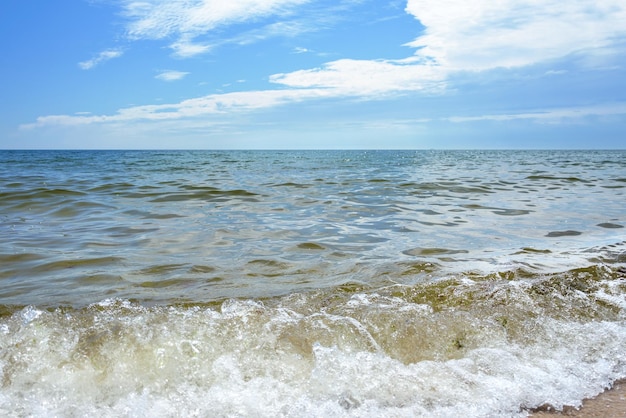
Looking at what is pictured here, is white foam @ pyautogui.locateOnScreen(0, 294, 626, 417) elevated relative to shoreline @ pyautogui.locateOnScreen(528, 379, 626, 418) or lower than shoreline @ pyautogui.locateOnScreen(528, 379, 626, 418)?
elevated

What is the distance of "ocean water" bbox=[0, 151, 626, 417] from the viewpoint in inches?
100

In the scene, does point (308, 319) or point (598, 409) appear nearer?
point (598, 409)

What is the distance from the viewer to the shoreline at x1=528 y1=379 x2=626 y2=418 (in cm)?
241

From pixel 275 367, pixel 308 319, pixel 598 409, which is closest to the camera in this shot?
pixel 598 409

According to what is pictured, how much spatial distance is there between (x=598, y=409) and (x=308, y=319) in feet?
5.74

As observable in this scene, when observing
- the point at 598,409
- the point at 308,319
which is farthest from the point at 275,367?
the point at 598,409

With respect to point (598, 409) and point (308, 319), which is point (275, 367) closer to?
point (308, 319)

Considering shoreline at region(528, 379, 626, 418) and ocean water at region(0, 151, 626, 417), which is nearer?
shoreline at region(528, 379, 626, 418)

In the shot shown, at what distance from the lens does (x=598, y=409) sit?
96.7 inches

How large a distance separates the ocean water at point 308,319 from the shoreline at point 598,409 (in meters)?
0.06

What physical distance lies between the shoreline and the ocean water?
6cm

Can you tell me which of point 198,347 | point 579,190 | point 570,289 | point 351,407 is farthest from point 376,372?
point 579,190

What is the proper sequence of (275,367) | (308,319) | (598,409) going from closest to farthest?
(598,409)
(275,367)
(308,319)

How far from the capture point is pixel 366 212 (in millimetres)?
9352
